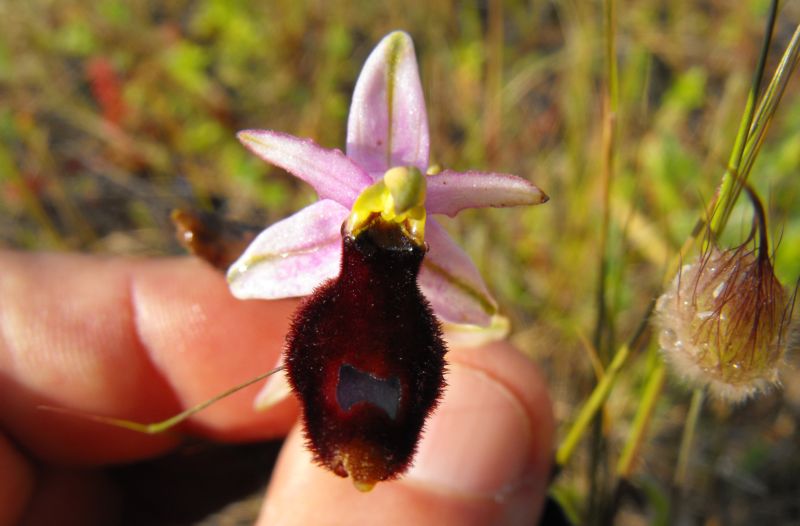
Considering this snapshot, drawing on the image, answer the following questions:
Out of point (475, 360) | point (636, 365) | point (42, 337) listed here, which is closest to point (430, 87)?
point (636, 365)

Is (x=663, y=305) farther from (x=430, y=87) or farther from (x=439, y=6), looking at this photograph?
(x=439, y=6)

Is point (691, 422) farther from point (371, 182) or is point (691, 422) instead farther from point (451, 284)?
point (371, 182)

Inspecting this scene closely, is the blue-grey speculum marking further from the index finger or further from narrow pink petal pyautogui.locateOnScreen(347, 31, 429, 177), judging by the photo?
the index finger

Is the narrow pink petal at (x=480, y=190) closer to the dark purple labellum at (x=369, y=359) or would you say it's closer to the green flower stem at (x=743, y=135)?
the dark purple labellum at (x=369, y=359)

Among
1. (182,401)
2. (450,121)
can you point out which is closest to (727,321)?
(182,401)

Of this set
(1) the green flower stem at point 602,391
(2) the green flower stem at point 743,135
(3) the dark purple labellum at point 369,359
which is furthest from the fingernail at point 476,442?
(2) the green flower stem at point 743,135

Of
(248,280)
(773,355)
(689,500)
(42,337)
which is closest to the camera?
(773,355)

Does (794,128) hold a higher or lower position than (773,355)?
lower

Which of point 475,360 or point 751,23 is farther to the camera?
point 751,23
